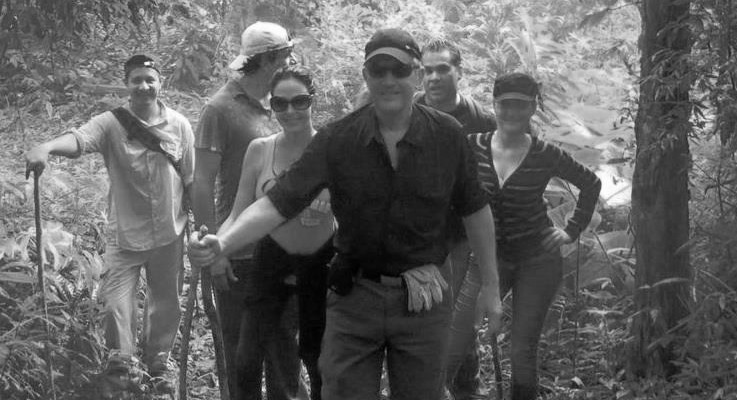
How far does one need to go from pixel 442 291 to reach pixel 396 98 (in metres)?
0.79

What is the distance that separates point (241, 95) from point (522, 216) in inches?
65.1

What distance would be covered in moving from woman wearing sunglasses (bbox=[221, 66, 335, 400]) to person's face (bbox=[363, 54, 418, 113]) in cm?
117

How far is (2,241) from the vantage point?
723 cm

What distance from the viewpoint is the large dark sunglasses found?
155 inches

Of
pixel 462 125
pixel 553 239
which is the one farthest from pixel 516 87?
pixel 553 239

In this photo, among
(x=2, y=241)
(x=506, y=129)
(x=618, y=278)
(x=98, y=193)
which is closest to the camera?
(x=506, y=129)

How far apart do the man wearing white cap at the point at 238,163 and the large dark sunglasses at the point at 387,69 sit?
5.59 feet

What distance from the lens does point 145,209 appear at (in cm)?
691

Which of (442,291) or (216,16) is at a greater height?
(216,16)

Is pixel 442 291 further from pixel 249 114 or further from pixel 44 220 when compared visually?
pixel 44 220

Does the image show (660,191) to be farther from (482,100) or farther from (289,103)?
(482,100)

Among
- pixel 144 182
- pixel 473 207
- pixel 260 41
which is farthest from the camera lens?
pixel 144 182

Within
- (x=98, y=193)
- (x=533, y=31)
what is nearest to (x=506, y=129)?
(x=98, y=193)

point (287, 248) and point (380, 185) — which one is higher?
point (380, 185)
